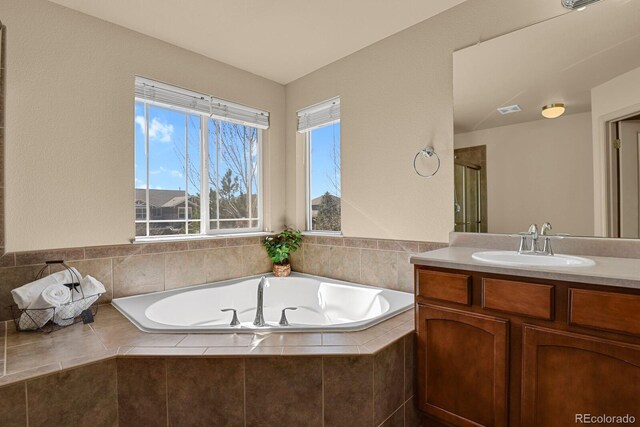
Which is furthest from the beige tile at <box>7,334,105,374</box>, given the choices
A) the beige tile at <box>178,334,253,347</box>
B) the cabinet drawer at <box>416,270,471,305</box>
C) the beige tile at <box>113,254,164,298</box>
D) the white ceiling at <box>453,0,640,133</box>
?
the white ceiling at <box>453,0,640,133</box>

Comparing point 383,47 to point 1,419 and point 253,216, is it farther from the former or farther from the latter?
point 1,419

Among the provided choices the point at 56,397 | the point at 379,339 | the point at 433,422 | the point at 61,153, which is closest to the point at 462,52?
the point at 379,339

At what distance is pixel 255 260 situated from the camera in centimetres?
305

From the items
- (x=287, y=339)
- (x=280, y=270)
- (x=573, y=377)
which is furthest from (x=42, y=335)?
(x=573, y=377)

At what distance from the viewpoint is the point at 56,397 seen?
132 cm

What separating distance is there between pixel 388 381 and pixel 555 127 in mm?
1563

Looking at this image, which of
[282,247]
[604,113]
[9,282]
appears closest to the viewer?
[604,113]

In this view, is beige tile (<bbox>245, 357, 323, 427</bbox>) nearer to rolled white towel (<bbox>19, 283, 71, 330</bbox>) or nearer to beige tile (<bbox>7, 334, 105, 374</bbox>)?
beige tile (<bbox>7, 334, 105, 374</bbox>)

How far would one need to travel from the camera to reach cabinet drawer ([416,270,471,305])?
1551 mm

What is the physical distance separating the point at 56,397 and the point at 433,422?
1725 millimetres

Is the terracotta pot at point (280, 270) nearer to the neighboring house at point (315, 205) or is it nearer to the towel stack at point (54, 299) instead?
the neighboring house at point (315, 205)

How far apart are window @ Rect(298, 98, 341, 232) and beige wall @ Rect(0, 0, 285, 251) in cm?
119

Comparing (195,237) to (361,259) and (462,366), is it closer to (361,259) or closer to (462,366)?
(361,259)

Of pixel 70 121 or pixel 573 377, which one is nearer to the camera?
pixel 573 377
